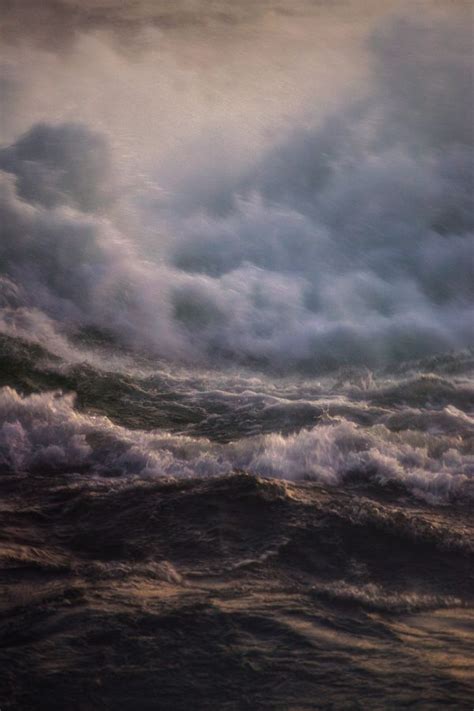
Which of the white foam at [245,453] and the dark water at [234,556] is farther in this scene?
the white foam at [245,453]

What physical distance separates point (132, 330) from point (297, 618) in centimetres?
571

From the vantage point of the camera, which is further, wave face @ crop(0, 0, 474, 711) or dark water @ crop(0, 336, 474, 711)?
wave face @ crop(0, 0, 474, 711)

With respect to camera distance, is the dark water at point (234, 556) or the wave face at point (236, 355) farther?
the wave face at point (236, 355)

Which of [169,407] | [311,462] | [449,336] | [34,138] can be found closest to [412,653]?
[311,462]

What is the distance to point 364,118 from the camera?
10.9m

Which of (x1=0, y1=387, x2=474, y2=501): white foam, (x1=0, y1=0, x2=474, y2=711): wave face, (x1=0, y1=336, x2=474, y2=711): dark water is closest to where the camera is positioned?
(x1=0, y1=336, x2=474, y2=711): dark water

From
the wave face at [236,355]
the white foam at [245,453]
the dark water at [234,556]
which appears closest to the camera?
the dark water at [234,556]

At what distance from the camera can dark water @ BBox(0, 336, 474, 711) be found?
2318 mm

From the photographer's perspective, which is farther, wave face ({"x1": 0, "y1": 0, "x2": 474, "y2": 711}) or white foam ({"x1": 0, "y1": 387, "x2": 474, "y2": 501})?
white foam ({"x1": 0, "y1": 387, "x2": 474, "y2": 501})

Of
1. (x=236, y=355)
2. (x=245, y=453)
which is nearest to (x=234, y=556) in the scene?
(x=245, y=453)

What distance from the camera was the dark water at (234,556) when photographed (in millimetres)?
2318

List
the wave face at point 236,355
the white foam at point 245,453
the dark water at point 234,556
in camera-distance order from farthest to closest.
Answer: the white foam at point 245,453 < the wave face at point 236,355 < the dark water at point 234,556

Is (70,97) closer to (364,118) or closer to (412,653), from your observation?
(364,118)

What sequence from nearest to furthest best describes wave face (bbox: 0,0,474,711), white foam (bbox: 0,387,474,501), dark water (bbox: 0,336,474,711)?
dark water (bbox: 0,336,474,711), wave face (bbox: 0,0,474,711), white foam (bbox: 0,387,474,501)
